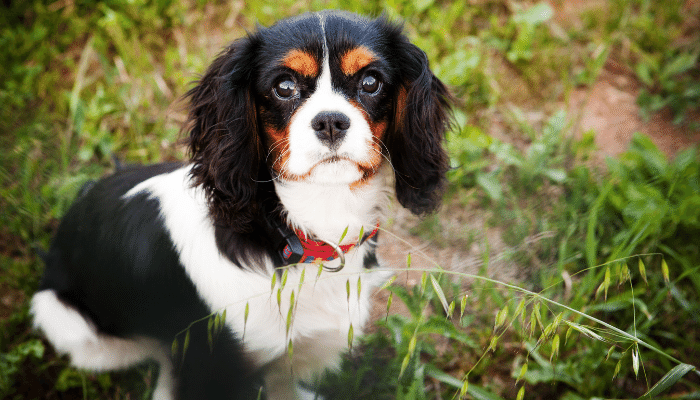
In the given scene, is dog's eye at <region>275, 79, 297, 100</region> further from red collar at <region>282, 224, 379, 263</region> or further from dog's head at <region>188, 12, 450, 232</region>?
red collar at <region>282, 224, 379, 263</region>

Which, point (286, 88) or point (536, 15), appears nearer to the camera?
point (286, 88)

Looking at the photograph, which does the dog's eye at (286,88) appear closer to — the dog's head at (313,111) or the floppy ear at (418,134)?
the dog's head at (313,111)

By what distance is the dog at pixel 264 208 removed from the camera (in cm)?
184

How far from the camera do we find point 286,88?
187cm

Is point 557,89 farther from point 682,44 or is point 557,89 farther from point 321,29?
point 321,29

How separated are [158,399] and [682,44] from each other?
15.7 ft

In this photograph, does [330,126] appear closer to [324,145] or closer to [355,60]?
[324,145]

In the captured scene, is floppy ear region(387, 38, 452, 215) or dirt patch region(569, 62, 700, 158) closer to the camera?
floppy ear region(387, 38, 452, 215)

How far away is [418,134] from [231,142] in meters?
0.82

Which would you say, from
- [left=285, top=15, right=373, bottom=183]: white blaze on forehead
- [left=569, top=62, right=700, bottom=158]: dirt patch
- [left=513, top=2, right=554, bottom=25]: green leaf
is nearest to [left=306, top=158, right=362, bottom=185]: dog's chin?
[left=285, top=15, right=373, bottom=183]: white blaze on forehead

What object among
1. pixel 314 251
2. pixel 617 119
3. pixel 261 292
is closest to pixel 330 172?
pixel 314 251

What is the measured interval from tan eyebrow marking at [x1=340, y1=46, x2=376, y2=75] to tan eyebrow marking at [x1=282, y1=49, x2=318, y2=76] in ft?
0.38

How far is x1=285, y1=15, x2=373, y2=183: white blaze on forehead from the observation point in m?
1.71

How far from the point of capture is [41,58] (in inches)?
159
